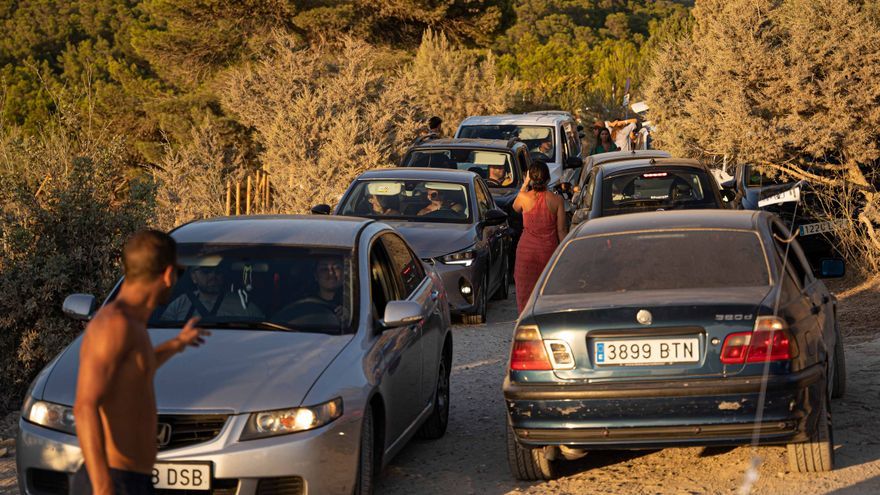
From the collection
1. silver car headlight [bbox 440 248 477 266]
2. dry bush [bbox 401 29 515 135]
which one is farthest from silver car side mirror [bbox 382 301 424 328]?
dry bush [bbox 401 29 515 135]

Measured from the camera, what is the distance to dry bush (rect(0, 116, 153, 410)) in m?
10.5

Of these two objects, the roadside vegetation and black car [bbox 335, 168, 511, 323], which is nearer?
the roadside vegetation

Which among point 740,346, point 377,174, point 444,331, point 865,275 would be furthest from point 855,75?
point 740,346

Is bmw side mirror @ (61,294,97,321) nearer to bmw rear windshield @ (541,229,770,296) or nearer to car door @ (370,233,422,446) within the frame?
car door @ (370,233,422,446)

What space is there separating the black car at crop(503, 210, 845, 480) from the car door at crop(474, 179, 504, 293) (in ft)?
22.3

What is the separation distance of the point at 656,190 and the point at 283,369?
26.2 feet

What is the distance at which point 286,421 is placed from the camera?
19.4 ft

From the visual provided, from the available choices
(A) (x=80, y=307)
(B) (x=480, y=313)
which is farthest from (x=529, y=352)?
(B) (x=480, y=313)

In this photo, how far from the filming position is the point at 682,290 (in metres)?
6.92

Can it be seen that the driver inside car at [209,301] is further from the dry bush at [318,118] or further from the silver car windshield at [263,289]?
the dry bush at [318,118]

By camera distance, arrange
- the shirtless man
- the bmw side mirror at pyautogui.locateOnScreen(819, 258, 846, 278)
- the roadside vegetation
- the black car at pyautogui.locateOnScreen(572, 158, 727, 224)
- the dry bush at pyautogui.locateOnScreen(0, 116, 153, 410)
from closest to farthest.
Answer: the shirtless man
the bmw side mirror at pyautogui.locateOnScreen(819, 258, 846, 278)
the dry bush at pyautogui.locateOnScreen(0, 116, 153, 410)
the roadside vegetation
the black car at pyautogui.locateOnScreen(572, 158, 727, 224)

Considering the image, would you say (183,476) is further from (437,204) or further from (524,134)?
(524,134)

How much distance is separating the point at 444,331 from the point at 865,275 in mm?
8610

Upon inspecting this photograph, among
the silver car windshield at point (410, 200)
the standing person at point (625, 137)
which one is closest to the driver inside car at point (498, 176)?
the silver car windshield at point (410, 200)
